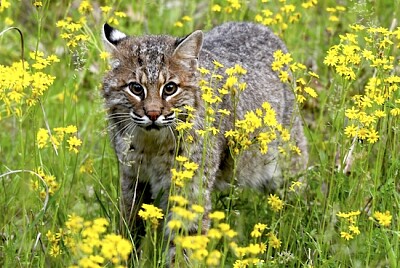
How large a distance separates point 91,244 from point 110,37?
8.54 feet

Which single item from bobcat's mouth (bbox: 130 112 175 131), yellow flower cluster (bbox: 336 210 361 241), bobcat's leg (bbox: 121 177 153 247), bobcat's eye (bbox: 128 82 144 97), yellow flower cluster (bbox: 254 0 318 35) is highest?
yellow flower cluster (bbox: 254 0 318 35)

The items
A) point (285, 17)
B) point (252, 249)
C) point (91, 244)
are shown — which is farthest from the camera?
point (285, 17)

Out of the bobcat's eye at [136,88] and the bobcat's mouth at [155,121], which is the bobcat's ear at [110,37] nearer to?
the bobcat's eye at [136,88]

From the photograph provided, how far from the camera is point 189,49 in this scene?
20.5 ft

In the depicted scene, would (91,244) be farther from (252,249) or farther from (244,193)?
(244,193)

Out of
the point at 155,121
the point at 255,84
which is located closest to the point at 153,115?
the point at 155,121

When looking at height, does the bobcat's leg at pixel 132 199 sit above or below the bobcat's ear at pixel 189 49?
below

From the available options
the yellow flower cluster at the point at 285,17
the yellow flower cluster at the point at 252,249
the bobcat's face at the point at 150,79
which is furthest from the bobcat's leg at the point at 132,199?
the yellow flower cluster at the point at 285,17

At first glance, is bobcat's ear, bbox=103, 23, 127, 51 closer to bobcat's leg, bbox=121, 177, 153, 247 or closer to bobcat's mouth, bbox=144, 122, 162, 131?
bobcat's mouth, bbox=144, 122, 162, 131

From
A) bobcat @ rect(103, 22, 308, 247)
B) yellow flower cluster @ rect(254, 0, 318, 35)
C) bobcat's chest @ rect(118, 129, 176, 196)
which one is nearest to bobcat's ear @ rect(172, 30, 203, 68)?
bobcat @ rect(103, 22, 308, 247)

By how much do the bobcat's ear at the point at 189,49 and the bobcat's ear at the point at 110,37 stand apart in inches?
18.3

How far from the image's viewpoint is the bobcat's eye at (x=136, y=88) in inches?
235

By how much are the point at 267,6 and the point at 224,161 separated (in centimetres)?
324

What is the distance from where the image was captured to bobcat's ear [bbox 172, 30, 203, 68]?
6.20 m
